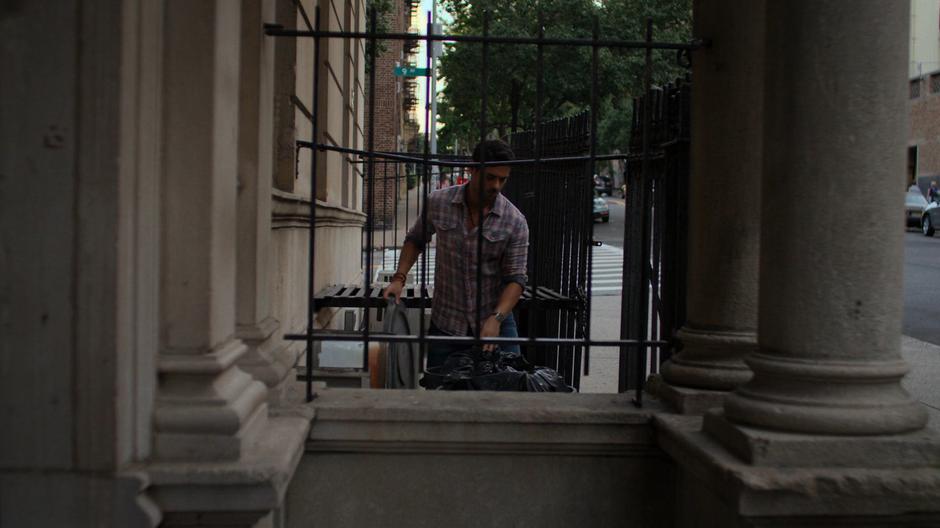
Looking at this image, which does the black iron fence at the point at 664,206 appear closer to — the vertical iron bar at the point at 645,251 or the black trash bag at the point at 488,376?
the vertical iron bar at the point at 645,251

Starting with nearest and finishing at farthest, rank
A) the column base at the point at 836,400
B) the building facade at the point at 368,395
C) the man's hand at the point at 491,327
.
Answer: the building facade at the point at 368,395
the column base at the point at 836,400
the man's hand at the point at 491,327

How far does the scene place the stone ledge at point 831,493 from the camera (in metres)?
2.84

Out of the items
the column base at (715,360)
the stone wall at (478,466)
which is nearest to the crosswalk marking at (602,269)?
the stone wall at (478,466)

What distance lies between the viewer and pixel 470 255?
499 cm

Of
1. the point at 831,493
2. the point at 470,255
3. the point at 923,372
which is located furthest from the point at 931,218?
the point at 831,493

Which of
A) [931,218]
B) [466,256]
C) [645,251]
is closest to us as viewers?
[645,251]

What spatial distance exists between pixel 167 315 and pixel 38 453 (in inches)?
20.7

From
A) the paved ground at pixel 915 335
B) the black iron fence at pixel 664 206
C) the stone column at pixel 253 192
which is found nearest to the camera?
the stone column at pixel 253 192

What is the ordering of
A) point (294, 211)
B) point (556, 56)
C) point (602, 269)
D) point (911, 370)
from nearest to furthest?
point (294, 211) → point (911, 370) → point (602, 269) → point (556, 56)

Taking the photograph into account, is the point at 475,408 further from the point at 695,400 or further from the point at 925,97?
the point at 925,97

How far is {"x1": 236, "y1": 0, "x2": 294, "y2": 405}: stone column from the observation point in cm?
352

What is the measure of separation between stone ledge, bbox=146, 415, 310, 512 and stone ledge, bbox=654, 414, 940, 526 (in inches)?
54.5

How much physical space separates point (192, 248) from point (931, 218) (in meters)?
32.5

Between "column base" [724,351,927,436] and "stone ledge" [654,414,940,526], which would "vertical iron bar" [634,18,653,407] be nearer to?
"column base" [724,351,927,436]
